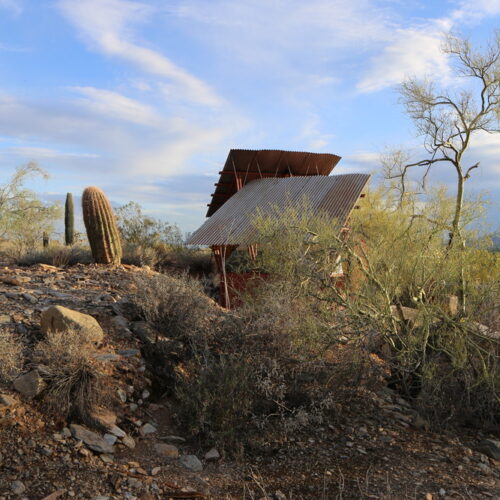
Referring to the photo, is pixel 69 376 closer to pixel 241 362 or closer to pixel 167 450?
pixel 167 450

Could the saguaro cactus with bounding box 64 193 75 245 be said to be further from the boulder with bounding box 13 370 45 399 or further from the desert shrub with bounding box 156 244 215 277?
the boulder with bounding box 13 370 45 399

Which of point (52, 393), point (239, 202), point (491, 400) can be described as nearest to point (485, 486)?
point (491, 400)

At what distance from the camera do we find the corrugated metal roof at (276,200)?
14992 millimetres

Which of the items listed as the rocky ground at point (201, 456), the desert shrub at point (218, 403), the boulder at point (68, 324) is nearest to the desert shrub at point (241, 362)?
the desert shrub at point (218, 403)

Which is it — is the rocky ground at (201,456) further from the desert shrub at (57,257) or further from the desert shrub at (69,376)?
the desert shrub at (57,257)

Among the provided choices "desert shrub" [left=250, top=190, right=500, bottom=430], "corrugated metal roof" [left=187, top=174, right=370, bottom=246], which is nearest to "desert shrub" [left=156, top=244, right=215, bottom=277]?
"corrugated metal roof" [left=187, top=174, right=370, bottom=246]

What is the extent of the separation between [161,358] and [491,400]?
14.7ft

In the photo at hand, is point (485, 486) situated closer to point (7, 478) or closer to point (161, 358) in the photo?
point (161, 358)

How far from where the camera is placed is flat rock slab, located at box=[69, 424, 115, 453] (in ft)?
18.9

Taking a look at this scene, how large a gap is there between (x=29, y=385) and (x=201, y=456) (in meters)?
2.07

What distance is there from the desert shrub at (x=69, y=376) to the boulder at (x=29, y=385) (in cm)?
10

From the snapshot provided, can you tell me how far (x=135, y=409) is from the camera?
6.60 metres

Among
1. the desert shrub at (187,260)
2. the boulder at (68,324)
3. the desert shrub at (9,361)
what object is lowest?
the desert shrub at (9,361)

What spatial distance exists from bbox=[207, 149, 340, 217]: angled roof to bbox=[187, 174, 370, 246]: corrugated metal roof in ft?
2.44
